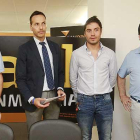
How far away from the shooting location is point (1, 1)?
5.93 meters

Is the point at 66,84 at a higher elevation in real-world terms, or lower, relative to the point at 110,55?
lower

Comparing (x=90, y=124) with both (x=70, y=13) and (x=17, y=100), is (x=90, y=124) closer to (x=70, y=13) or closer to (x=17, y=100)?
(x=17, y=100)

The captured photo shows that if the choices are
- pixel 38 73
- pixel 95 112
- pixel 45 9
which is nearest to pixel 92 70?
pixel 95 112

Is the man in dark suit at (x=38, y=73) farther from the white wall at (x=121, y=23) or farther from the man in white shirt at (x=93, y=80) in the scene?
the white wall at (x=121, y=23)

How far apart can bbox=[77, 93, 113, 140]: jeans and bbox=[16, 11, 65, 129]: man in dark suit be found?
251mm

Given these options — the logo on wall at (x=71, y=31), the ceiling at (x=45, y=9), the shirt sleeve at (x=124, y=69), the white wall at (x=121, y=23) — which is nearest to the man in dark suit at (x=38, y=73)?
the shirt sleeve at (x=124, y=69)

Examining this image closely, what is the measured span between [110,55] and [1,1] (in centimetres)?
470

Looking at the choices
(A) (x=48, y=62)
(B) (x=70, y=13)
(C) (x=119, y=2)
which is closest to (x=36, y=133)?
(A) (x=48, y=62)

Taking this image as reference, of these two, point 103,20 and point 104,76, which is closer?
point 104,76

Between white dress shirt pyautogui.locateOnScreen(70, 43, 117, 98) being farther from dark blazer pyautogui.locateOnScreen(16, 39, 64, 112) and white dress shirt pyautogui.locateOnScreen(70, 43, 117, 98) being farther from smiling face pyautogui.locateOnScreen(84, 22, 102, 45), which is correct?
dark blazer pyautogui.locateOnScreen(16, 39, 64, 112)

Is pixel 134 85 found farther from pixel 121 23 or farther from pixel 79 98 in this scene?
pixel 121 23

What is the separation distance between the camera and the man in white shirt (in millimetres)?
2127

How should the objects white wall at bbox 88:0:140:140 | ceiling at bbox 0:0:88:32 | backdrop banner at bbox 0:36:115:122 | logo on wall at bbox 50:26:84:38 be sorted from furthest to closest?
ceiling at bbox 0:0:88:32, logo on wall at bbox 50:26:84:38, white wall at bbox 88:0:140:140, backdrop banner at bbox 0:36:115:122

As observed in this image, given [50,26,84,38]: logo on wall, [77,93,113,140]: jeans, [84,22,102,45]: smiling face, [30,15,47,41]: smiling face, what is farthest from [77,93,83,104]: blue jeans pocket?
[50,26,84,38]: logo on wall
